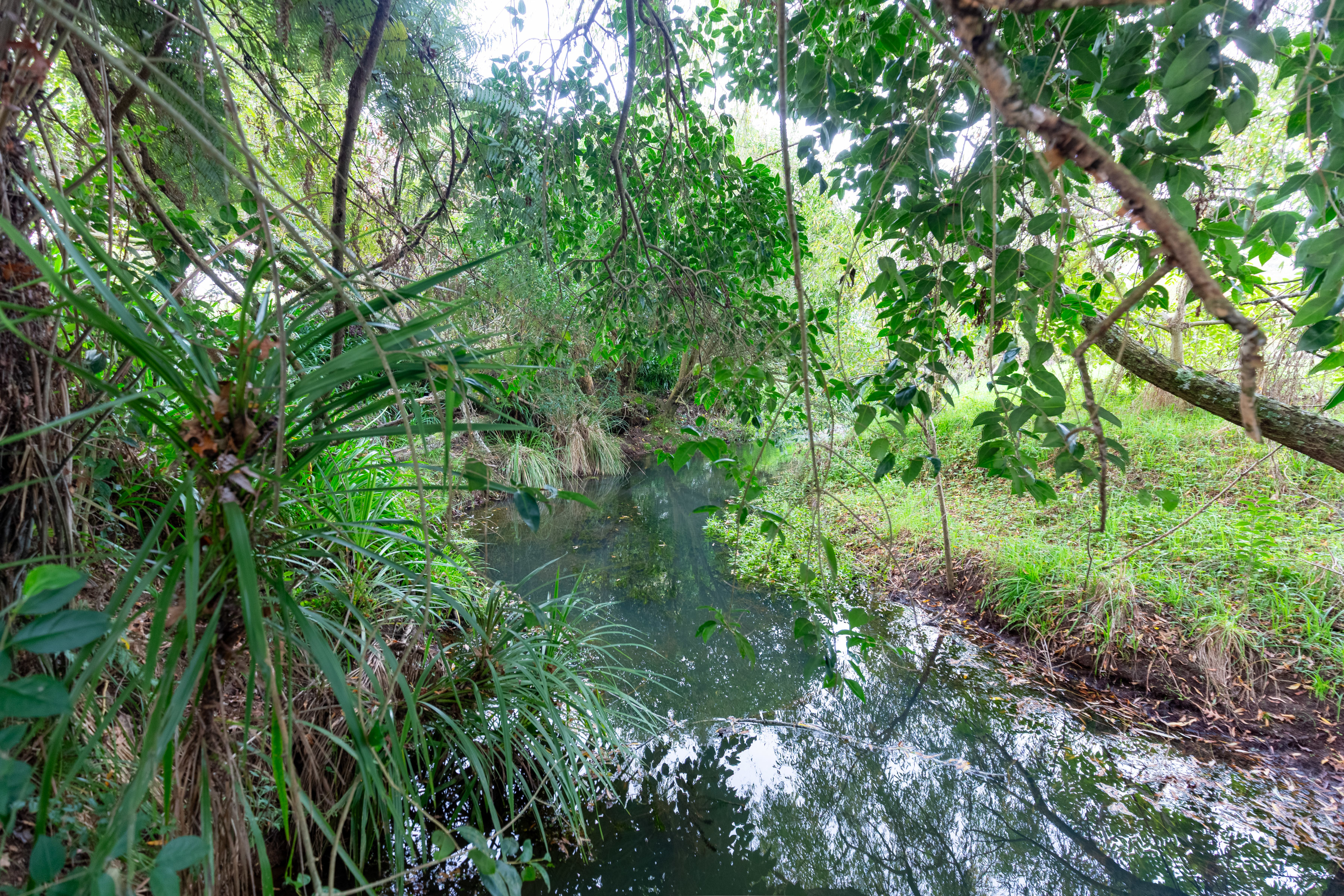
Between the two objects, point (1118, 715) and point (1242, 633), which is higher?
point (1242, 633)

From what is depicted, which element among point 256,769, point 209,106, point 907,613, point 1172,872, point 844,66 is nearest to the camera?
point 844,66

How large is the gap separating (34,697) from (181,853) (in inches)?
6.7

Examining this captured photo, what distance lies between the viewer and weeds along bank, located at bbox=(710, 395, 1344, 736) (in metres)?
2.48

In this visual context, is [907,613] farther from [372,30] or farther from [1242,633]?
[372,30]

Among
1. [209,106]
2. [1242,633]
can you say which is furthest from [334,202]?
[1242,633]

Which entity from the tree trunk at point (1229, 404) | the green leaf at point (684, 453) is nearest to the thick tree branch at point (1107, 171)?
the green leaf at point (684, 453)

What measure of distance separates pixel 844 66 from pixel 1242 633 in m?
3.07

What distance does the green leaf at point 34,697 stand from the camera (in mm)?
421

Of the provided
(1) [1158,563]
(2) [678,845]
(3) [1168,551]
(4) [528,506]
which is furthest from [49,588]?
(3) [1168,551]

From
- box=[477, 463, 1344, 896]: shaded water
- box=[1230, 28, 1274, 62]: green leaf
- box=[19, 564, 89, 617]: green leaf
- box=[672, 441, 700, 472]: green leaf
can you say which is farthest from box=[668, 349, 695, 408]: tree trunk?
box=[19, 564, 89, 617]: green leaf

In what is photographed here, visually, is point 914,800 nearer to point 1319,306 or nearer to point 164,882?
point 1319,306

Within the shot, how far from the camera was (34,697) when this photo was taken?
43 cm

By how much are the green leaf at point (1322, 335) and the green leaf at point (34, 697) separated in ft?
4.54

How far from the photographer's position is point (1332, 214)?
0.70 metres
